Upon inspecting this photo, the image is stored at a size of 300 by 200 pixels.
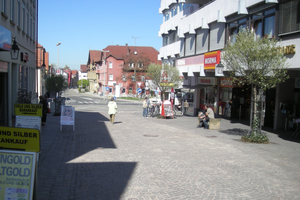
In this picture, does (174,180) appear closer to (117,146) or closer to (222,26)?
(117,146)

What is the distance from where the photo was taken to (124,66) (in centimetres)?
7381

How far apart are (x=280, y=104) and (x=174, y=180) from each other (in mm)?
12369

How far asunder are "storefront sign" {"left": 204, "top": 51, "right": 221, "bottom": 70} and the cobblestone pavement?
28.6 ft

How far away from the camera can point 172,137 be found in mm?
14664

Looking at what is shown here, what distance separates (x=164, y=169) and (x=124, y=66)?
218ft

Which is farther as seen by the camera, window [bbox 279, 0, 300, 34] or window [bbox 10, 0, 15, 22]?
window [bbox 10, 0, 15, 22]

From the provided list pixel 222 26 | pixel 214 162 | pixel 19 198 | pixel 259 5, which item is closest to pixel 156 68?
pixel 222 26

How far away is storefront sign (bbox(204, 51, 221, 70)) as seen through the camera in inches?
835

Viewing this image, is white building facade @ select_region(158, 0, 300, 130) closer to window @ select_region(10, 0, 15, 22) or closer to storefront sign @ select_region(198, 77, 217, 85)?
storefront sign @ select_region(198, 77, 217, 85)

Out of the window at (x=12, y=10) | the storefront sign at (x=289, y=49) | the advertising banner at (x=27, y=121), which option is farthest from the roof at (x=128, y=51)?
the advertising banner at (x=27, y=121)


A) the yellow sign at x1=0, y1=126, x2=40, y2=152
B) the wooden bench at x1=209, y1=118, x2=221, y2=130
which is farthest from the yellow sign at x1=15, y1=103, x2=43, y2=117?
the wooden bench at x1=209, y1=118, x2=221, y2=130

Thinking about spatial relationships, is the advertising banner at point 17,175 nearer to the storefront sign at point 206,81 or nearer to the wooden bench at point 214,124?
the wooden bench at point 214,124

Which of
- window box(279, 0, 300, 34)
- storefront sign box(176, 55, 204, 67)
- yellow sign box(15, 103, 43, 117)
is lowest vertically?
yellow sign box(15, 103, 43, 117)

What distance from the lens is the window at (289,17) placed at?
1434cm
